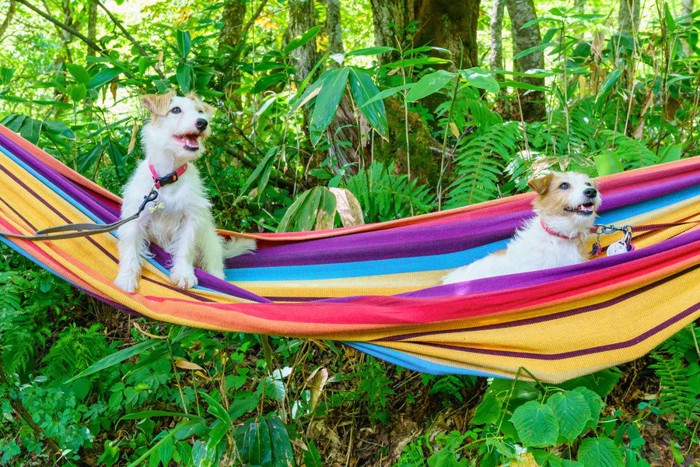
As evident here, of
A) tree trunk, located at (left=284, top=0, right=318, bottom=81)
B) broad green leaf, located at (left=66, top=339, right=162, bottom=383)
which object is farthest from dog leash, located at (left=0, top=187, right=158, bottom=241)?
tree trunk, located at (left=284, top=0, right=318, bottom=81)

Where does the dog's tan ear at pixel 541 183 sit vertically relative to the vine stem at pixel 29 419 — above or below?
above

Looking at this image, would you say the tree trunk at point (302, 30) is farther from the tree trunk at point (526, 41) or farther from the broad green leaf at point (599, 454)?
the broad green leaf at point (599, 454)

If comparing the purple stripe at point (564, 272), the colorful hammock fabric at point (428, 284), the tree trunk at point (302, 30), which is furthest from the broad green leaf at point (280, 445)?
the tree trunk at point (302, 30)

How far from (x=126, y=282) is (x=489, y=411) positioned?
1.48m

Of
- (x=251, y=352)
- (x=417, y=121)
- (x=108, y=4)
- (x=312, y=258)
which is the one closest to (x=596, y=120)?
(x=417, y=121)

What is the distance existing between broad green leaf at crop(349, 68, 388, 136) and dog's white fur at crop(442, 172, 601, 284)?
690 mm

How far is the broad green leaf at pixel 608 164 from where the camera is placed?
350cm

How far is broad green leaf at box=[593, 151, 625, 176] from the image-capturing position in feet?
11.5

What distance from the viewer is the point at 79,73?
4145 millimetres

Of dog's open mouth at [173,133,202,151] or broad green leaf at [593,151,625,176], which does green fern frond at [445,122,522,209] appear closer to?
broad green leaf at [593,151,625,176]

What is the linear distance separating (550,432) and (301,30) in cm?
367

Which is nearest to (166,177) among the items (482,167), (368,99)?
(368,99)

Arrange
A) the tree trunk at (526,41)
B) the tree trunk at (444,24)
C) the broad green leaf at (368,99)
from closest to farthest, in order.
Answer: the broad green leaf at (368,99) < the tree trunk at (444,24) < the tree trunk at (526,41)

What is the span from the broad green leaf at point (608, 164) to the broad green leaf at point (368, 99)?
1111 millimetres
